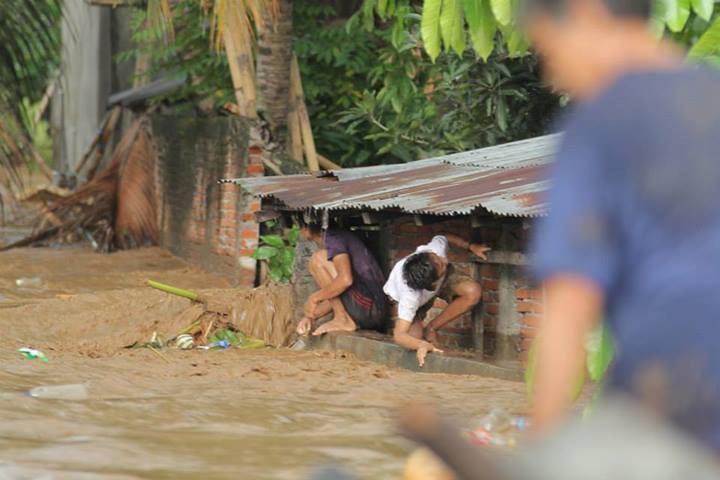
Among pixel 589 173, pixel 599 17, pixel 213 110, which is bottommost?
pixel 589 173

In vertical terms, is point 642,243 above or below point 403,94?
below

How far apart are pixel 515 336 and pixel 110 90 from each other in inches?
573

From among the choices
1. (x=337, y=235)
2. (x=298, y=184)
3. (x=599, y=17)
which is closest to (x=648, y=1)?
(x=599, y=17)

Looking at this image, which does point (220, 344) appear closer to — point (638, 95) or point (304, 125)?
point (304, 125)

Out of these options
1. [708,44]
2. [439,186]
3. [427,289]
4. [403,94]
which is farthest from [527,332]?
[708,44]

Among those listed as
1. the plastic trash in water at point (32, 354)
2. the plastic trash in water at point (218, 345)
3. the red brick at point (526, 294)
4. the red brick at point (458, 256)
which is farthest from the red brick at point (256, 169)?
the red brick at point (526, 294)

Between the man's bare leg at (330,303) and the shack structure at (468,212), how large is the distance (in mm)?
382

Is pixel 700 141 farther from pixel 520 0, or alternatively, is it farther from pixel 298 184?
pixel 298 184

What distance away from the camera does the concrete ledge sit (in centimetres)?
993

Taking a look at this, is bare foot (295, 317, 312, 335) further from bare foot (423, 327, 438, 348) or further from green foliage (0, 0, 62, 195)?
green foliage (0, 0, 62, 195)

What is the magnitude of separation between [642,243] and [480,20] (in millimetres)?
2382

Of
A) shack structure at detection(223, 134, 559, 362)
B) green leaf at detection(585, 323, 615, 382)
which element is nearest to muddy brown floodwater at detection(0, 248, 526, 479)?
shack structure at detection(223, 134, 559, 362)

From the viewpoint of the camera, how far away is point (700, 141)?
2082 mm

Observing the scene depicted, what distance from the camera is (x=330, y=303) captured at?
469 inches
